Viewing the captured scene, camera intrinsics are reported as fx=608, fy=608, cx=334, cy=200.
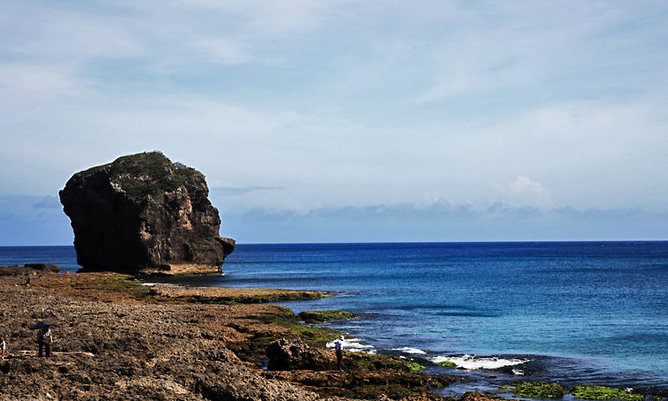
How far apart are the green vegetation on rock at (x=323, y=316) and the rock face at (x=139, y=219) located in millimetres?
58246

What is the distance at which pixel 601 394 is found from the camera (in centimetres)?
2772

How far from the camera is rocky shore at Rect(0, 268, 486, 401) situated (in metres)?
20.1

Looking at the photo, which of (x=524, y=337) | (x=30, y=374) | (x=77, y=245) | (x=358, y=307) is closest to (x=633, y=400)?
(x=524, y=337)

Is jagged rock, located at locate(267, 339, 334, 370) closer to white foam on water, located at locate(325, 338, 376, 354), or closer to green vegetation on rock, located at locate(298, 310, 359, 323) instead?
white foam on water, located at locate(325, 338, 376, 354)

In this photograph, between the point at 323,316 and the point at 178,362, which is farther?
the point at 323,316

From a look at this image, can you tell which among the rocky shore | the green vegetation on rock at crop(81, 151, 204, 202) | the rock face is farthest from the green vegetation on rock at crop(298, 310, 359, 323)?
the green vegetation on rock at crop(81, 151, 204, 202)

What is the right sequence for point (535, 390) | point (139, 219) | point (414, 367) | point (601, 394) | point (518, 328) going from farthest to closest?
point (139, 219) → point (518, 328) → point (414, 367) → point (535, 390) → point (601, 394)

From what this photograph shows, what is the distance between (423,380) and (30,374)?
1693 cm

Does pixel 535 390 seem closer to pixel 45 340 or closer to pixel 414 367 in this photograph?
pixel 414 367

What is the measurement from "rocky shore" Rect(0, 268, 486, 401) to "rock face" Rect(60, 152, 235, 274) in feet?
194

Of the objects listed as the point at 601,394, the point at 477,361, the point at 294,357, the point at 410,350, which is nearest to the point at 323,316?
the point at 410,350

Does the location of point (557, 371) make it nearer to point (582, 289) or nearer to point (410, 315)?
point (410, 315)

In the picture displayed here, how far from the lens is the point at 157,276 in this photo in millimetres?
103188

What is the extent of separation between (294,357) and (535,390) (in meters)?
11.5
